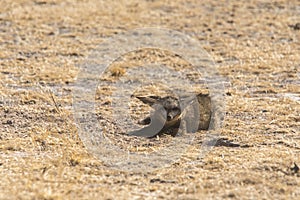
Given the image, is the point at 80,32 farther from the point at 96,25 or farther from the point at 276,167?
the point at 276,167

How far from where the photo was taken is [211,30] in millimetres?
13031

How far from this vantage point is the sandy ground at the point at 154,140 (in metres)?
5.88

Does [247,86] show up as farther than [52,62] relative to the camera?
No

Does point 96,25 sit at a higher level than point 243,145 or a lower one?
higher

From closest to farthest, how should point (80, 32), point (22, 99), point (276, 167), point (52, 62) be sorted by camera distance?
point (276, 167) → point (22, 99) → point (52, 62) → point (80, 32)

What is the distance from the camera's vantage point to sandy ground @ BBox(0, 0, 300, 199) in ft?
19.3

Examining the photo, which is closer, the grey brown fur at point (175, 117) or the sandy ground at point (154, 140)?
the sandy ground at point (154, 140)

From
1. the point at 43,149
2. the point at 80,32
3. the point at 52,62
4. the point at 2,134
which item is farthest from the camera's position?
the point at 80,32

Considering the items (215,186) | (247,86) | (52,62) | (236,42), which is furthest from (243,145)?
(236,42)

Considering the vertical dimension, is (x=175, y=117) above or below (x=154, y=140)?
above

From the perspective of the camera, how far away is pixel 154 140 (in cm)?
723

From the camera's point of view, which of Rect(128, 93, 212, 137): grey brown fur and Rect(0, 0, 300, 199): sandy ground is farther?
Rect(128, 93, 212, 137): grey brown fur

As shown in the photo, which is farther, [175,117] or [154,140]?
[175,117]

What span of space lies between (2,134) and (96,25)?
6.12m
